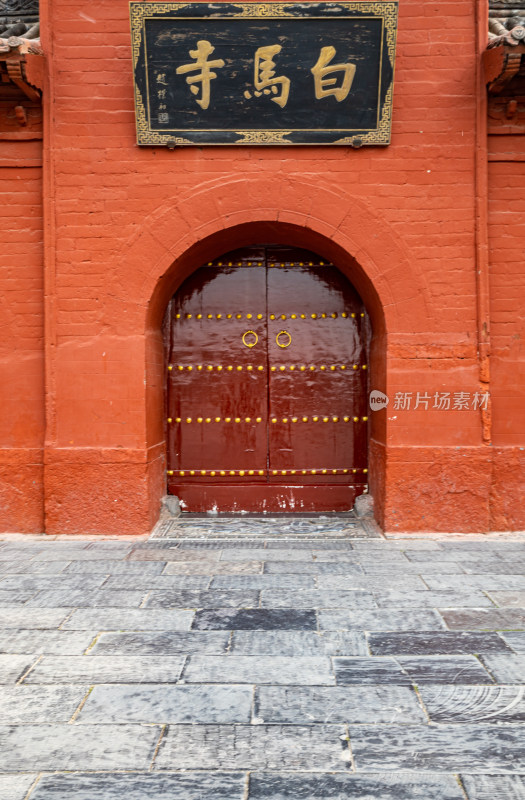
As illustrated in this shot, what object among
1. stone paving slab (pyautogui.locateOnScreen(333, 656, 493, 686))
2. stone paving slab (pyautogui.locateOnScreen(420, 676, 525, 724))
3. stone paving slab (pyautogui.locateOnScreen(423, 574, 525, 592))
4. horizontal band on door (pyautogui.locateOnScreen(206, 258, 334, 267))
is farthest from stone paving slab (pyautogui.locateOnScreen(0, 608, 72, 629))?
horizontal band on door (pyautogui.locateOnScreen(206, 258, 334, 267))

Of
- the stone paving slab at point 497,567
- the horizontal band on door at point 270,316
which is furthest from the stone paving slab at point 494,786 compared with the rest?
the horizontal band on door at point 270,316

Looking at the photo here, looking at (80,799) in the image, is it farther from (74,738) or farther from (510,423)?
(510,423)

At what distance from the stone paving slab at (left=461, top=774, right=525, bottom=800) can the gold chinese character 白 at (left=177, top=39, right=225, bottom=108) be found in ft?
16.1

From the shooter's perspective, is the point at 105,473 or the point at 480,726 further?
the point at 105,473

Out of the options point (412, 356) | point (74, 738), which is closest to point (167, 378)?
point (412, 356)

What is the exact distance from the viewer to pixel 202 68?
4.84 meters

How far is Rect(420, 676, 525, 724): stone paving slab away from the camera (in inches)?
93.0

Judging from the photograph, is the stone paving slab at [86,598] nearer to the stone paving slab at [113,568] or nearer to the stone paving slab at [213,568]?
the stone paving slab at [113,568]

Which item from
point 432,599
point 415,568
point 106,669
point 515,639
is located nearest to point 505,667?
point 515,639

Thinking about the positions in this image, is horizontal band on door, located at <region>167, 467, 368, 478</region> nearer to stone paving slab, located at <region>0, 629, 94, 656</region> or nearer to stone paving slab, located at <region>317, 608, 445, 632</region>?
stone paving slab, located at <region>317, 608, 445, 632</region>

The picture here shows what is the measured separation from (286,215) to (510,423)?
2.62 meters

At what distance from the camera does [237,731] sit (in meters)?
2.28

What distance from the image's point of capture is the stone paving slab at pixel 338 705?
2.36m

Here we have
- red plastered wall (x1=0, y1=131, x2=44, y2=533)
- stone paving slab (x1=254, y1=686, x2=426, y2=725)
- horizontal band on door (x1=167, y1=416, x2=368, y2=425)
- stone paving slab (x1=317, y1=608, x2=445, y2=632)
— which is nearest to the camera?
stone paving slab (x1=254, y1=686, x2=426, y2=725)
